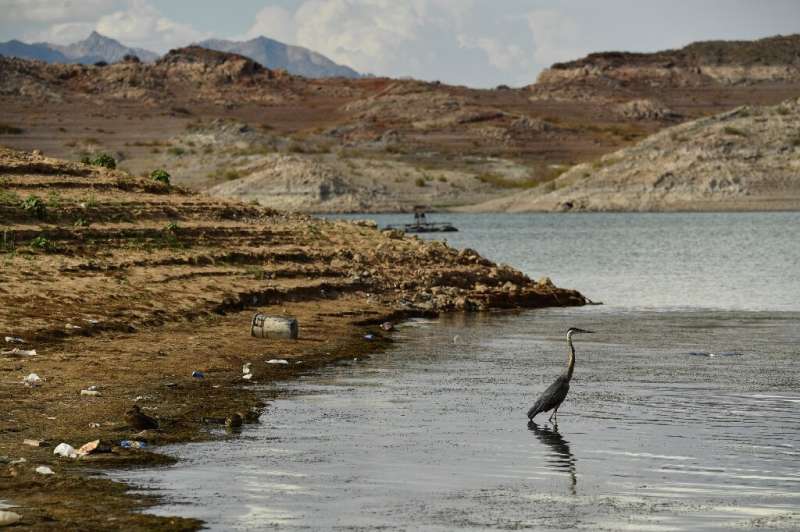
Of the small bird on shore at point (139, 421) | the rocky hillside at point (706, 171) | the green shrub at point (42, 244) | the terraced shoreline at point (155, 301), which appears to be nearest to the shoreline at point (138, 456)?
the terraced shoreline at point (155, 301)

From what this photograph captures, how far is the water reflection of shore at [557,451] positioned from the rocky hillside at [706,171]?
135 m

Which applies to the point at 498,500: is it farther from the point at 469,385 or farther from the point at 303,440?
the point at 469,385

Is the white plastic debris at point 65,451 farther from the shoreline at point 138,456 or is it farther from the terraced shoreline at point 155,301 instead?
the terraced shoreline at point 155,301

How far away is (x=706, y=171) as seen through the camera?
152 m

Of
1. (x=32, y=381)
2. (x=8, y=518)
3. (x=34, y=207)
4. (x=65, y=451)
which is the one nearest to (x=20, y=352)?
(x=32, y=381)

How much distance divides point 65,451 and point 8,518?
2906 millimetres

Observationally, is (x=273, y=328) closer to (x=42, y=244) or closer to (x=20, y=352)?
(x=20, y=352)

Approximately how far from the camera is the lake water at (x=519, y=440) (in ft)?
41.4

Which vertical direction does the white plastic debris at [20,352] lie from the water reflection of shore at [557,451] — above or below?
above

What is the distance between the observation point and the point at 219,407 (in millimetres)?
18438

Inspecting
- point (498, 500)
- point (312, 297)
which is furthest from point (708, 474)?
point (312, 297)

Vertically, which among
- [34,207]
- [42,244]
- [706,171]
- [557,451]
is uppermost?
[706,171]

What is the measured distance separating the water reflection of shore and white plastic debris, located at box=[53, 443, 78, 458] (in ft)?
17.7

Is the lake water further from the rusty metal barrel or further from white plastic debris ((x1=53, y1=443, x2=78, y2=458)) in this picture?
the rusty metal barrel
